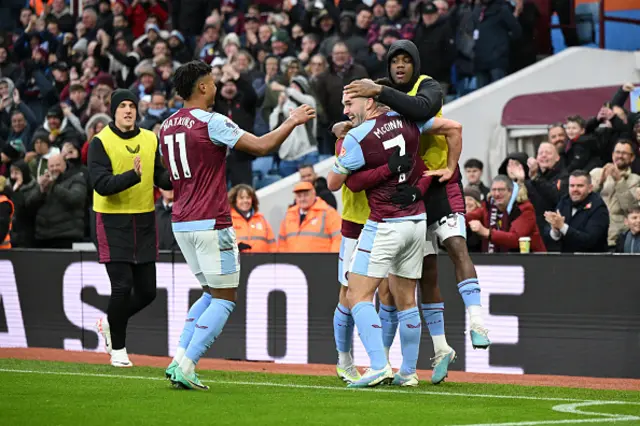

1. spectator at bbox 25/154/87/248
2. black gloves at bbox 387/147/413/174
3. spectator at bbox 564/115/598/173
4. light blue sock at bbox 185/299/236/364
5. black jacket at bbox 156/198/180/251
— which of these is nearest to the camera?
light blue sock at bbox 185/299/236/364

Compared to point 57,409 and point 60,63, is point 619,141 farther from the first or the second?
point 60,63

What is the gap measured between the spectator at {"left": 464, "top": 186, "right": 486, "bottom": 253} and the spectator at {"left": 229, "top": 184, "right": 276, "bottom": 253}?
2364mm

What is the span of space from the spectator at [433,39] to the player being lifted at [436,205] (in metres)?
8.18

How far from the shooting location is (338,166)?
9.03 meters

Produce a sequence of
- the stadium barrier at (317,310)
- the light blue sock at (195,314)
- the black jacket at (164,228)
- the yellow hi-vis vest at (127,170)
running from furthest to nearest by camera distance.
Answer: the black jacket at (164,228) → the stadium barrier at (317,310) → the yellow hi-vis vest at (127,170) → the light blue sock at (195,314)

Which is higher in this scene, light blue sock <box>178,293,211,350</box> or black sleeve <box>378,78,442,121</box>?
black sleeve <box>378,78,442,121</box>

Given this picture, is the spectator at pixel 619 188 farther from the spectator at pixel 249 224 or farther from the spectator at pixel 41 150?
the spectator at pixel 41 150

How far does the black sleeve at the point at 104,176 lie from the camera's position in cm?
1074

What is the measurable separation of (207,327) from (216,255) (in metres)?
0.52

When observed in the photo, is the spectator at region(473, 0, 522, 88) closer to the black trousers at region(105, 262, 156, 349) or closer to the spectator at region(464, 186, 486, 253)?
the spectator at region(464, 186, 486, 253)

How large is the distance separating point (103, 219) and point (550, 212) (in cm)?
436

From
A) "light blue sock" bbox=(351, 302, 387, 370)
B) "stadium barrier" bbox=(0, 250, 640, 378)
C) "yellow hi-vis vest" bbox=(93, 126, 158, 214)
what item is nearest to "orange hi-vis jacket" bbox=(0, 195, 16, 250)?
"stadium barrier" bbox=(0, 250, 640, 378)

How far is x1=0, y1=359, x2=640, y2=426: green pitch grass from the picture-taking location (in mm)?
7379

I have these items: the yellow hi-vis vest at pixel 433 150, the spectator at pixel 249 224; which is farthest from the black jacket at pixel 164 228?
the yellow hi-vis vest at pixel 433 150
